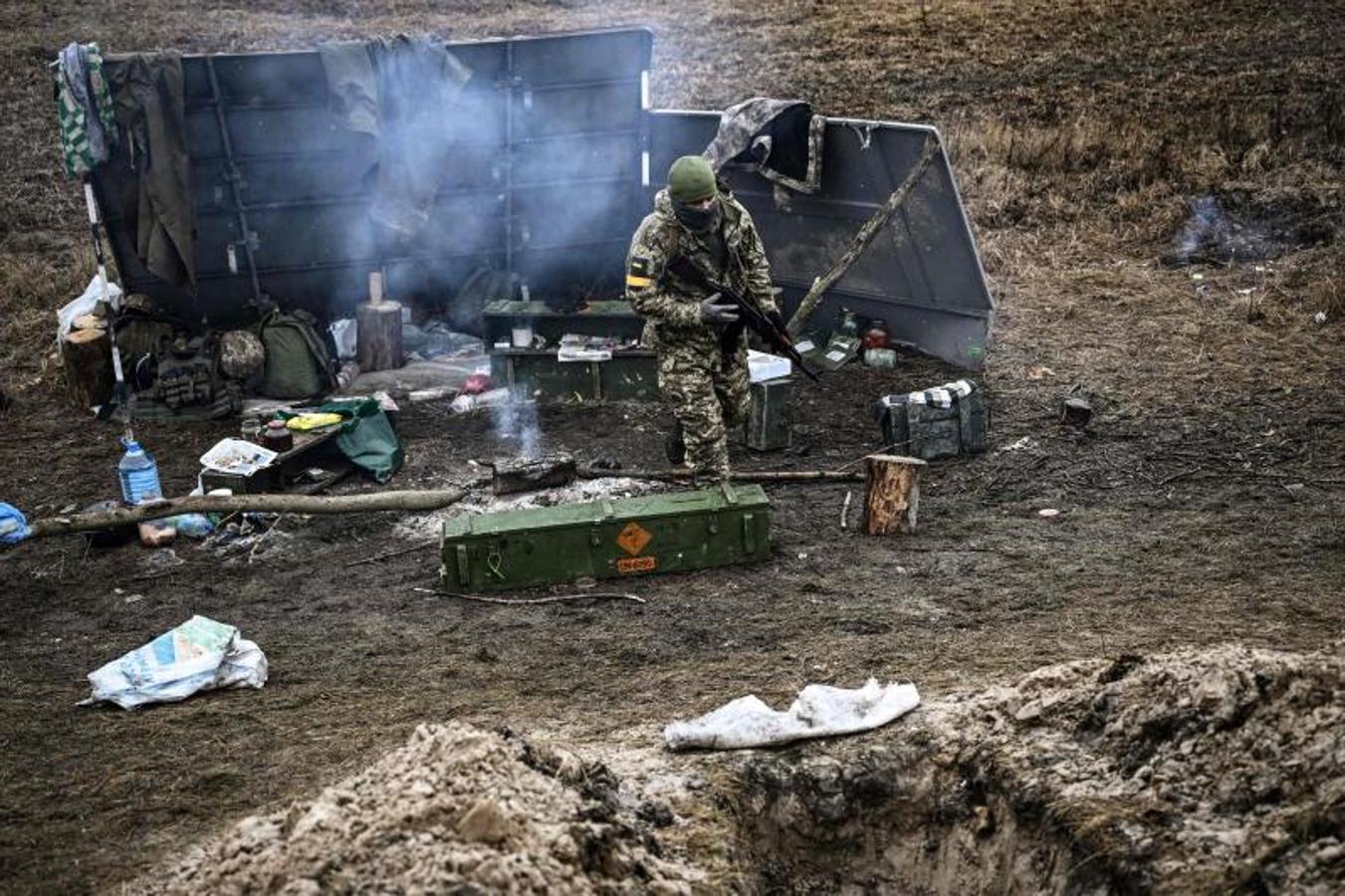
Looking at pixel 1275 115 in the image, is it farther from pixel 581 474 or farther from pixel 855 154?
pixel 581 474

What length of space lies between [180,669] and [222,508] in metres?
1.80

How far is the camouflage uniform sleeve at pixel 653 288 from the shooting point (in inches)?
297

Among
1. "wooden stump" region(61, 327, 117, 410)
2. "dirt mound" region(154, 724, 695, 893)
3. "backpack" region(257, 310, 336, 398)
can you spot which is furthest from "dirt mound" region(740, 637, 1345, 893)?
"wooden stump" region(61, 327, 117, 410)

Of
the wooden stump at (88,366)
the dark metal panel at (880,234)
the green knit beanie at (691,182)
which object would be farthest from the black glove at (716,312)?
the wooden stump at (88,366)

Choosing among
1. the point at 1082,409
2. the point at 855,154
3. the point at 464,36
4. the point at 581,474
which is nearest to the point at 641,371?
the point at 581,474

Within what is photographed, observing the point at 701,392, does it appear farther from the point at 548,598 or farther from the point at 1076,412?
the point at 1076,412

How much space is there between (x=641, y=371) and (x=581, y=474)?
5.47 ft

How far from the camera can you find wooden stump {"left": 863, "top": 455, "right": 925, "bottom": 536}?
737 centimetres

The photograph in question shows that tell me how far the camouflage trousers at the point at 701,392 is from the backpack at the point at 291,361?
3488 millimetres

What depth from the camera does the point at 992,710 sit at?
16.3 feet

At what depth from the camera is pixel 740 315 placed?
25.1 ft

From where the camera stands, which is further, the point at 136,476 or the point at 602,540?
the point at 136,476

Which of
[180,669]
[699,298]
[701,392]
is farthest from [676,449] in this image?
[180,669]

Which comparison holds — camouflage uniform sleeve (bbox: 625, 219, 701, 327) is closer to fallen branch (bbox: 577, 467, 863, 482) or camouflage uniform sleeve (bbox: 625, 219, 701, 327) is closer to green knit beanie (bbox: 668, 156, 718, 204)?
green knit beanie (bbox: 668, 156, 718, 204)
